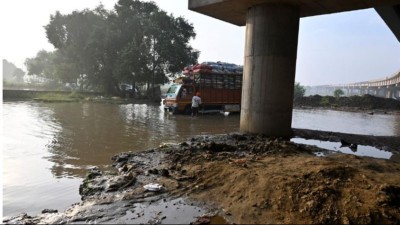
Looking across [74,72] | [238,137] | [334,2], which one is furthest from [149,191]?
[74,72]

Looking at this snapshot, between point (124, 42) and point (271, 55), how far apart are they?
102 feet

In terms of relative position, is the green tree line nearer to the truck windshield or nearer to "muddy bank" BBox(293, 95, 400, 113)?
the truck windshield

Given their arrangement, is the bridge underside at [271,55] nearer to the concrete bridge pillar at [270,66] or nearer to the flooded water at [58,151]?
the concrete bridge pillar at [270,66]

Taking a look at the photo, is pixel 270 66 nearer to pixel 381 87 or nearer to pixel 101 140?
pixel 101 140

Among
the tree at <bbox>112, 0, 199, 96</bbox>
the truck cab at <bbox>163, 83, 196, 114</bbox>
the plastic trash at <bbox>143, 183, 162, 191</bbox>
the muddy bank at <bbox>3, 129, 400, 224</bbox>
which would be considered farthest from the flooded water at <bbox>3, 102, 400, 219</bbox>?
the tree at <bbox>112, 0, 199, 96</bbox>

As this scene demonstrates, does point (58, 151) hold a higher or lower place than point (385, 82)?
lower

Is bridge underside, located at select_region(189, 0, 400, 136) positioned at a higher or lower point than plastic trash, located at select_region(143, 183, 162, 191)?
higher

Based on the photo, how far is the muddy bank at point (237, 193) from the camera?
171 inches

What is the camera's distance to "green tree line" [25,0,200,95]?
1436 inches

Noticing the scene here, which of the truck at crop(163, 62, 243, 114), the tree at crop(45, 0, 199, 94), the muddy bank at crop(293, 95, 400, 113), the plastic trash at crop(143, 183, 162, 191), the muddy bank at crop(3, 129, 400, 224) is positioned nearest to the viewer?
the muddy bank at crop(3, 129, 400, 224)

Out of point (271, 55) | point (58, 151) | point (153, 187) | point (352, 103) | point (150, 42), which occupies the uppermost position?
point (150, 42)

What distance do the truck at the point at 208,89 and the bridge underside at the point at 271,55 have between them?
11.2 metres

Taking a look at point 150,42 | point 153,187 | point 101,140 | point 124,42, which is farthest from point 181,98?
point 124,42

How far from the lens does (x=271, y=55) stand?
32.8ft
